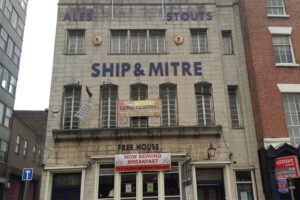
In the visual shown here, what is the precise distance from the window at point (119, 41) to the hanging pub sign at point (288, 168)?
1034 centimetres

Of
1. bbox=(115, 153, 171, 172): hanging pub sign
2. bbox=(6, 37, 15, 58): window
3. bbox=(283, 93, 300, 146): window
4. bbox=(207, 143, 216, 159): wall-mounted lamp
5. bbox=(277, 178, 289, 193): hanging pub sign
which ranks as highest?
bbox=(6, 37, 15, 58): window

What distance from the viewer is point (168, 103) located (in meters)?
16.6

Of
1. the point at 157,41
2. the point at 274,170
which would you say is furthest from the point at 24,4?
the point at 274,170

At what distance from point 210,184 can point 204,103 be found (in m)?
4.39

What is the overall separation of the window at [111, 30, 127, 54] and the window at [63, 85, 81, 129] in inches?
125

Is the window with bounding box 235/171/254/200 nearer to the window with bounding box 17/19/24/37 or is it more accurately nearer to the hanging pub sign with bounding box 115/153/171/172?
the hanging pub sign with bounding box 115/153/171/172

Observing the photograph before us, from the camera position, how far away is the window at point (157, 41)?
17797 mm

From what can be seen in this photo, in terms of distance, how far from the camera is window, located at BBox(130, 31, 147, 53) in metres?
17.7

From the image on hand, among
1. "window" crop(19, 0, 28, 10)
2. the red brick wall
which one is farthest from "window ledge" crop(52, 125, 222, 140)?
"window" crop(19, 0, 28, 10)

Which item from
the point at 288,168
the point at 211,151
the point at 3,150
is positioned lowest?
the point at 288,168

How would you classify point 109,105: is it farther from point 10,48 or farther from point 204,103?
point 10,48

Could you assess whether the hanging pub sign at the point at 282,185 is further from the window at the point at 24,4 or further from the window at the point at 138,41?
the window at the point at 24,4

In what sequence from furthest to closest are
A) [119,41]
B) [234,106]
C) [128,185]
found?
1. [119,41]
2. [234,106]
3. [128,185]

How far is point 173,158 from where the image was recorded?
50.4ft
